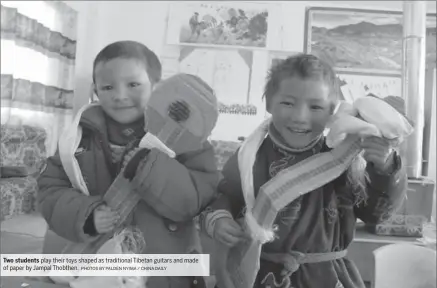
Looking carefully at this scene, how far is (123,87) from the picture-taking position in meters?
0.43

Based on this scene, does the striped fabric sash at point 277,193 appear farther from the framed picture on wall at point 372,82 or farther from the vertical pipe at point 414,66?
the framed picture on wall at point 372,82

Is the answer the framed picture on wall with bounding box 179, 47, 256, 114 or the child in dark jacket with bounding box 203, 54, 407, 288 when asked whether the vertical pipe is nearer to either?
the child in dark jacket with bounding box 203, 54, 407, 288

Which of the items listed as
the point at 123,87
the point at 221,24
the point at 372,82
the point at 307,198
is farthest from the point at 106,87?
the point at 372,82

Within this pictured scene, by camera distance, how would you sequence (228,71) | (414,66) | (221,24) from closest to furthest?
(414,66) < (221,24) < (228,71)

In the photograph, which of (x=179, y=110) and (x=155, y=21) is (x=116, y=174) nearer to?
(x=179, y=110)

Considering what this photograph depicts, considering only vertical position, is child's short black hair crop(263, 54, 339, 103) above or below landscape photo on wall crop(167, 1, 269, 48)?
below

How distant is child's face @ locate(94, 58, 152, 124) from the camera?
17.0 inches

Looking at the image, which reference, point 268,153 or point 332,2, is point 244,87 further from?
point 268,153

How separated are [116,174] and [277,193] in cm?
17

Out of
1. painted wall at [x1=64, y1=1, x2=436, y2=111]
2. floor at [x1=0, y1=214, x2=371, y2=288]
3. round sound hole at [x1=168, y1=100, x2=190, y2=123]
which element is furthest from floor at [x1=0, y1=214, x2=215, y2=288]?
painted wall at [x1=64, y1=1, x2=436, y2=111]

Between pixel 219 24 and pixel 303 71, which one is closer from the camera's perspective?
pixel 303 71

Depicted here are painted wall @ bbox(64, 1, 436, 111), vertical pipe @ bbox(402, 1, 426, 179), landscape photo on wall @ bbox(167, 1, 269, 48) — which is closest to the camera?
vertical pipe @ bbox(402, 1, 426, 179)
